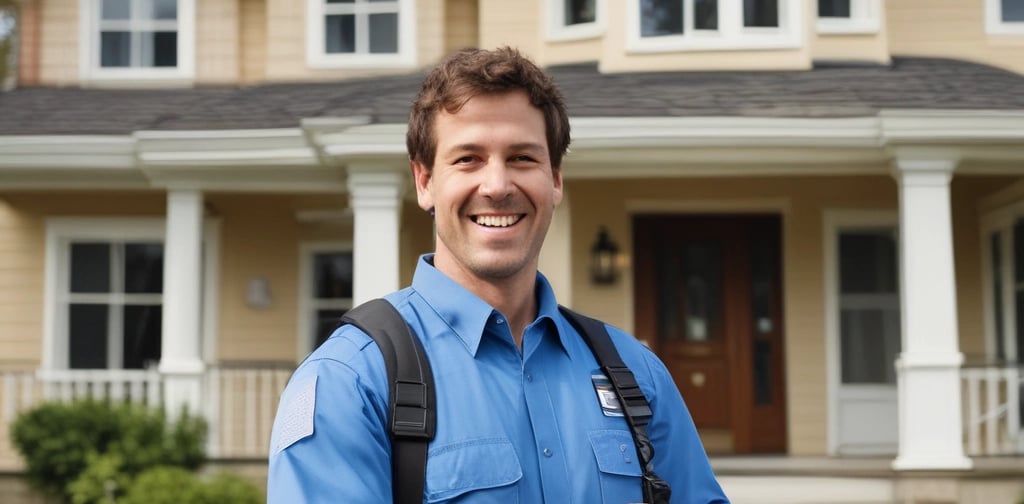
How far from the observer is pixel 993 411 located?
932 cm

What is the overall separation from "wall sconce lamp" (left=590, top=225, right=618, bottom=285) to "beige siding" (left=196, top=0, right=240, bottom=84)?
3707mm

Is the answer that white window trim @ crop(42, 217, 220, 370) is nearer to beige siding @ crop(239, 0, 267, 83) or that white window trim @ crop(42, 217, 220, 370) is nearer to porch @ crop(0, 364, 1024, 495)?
porch @ crop(0, 364, 1024, 495)

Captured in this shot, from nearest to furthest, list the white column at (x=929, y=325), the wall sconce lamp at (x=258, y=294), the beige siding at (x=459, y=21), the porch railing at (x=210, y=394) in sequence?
the white column at (x=929, y=325) → the porch railing at (x=210, y=394) → the wall sconce lamp at (x=258, y=294) → the beige siding at (x=459, y=21)

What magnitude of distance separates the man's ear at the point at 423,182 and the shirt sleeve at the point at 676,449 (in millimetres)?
524

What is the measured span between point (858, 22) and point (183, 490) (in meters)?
6.43

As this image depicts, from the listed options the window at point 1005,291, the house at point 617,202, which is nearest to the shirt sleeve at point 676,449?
the house at point 617,202

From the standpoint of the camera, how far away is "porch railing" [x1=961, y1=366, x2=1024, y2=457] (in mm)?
9289

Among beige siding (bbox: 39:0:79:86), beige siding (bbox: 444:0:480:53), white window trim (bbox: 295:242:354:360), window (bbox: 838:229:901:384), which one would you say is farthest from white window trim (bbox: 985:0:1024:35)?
beige siding (bbox: 39:0:79:86)

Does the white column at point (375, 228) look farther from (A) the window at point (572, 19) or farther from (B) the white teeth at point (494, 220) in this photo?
(B) the white teeth at point (494, 220)

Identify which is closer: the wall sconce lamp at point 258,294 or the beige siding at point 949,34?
the beige siding at point 949,34

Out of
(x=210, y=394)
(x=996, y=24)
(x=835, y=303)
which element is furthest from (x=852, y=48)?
(x=210, y=394)

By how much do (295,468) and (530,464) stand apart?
389 mm

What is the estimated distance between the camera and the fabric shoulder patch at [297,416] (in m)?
1.91

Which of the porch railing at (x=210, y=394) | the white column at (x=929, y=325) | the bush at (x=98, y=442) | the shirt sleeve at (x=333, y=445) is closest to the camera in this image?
the shirt sleeve at (x=333, y=445)
